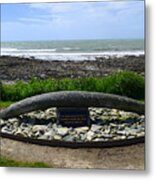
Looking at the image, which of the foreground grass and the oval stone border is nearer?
the oval stone border

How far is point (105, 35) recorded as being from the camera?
8.00 ft

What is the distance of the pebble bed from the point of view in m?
2.43

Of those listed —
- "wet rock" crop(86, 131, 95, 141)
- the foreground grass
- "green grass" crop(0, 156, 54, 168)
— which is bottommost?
"green grass" crop(0, 156, 54, 168)

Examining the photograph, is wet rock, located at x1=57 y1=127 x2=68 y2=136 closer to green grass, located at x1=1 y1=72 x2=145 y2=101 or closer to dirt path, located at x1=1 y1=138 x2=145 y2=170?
dirt path, located at x1=1 y1=138 x2=145 y2=170

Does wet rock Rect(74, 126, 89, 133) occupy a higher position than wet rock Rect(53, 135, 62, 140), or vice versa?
wet rock Rect(74, 126, 89, 133)

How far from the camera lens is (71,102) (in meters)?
2.47

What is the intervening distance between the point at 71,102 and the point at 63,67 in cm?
17

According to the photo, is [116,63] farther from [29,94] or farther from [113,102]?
[29,94]

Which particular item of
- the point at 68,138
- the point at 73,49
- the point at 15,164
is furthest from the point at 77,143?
the point at 73,49

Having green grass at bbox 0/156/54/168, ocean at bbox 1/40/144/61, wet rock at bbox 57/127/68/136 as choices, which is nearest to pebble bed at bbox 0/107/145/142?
wet rock at bbox 57/127/68/136

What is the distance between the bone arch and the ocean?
6.7 inches

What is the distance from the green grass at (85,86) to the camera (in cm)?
241

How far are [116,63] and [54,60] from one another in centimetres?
29

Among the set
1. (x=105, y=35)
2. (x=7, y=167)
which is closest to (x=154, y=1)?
(x=105, y=35)
